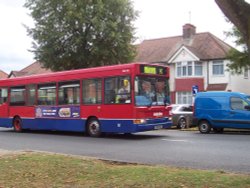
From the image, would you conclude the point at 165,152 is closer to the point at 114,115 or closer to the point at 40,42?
the point at 114,115

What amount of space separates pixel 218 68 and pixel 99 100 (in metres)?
27.5

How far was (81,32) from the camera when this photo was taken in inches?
1481

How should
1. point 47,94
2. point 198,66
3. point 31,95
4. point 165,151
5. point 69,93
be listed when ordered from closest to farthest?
point 165,151
point 69,93
point 47,94
point 31,95
point 198,66

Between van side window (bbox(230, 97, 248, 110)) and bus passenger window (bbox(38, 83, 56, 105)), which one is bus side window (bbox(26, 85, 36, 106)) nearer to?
bus passenger window (bbox(38, 83, 56, 105))

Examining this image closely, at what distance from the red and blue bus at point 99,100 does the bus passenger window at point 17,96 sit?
5 cm

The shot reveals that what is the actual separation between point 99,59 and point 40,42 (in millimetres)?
5160

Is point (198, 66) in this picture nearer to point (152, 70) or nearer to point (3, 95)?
point (3, 95)

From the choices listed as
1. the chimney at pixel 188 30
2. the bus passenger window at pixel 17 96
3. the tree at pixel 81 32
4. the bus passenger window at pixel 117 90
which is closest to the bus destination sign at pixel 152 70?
the bus passenger window at pixel 117 90

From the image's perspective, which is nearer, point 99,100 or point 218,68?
point 99,100

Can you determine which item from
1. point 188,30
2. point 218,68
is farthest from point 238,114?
point 188,30

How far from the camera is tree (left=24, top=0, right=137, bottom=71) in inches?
1451

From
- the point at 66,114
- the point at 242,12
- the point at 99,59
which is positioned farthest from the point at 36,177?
the point at 99,59

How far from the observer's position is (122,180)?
8102 millimetres

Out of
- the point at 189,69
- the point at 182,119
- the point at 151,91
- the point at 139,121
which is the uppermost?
the point at 189,69
